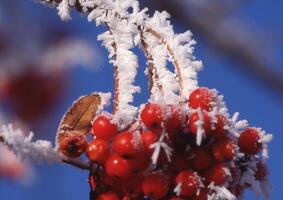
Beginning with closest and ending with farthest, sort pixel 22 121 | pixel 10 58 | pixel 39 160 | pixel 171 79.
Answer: pixel 39 160 < pixel 171 79 < pixel 22 121 < pixel 10 58

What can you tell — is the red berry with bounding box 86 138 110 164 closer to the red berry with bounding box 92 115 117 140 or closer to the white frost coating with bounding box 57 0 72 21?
the red berry with bounding box 92 115 117 140

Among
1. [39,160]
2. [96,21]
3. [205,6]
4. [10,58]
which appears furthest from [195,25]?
[39,160]

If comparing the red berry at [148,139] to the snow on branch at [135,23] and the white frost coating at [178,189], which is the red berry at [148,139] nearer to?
the white frost coating at [178,189]

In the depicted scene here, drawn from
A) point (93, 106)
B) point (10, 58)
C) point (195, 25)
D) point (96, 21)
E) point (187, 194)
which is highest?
point (10, 58)

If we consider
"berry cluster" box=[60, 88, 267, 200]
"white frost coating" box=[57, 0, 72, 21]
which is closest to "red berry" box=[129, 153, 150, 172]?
"berry cluster" box=[60, 88, 267, 200]

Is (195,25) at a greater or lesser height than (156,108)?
greater

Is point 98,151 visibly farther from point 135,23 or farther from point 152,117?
point 135,23

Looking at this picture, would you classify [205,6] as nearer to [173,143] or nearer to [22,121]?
[22,121]

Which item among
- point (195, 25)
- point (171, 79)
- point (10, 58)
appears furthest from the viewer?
point (10, 58)
